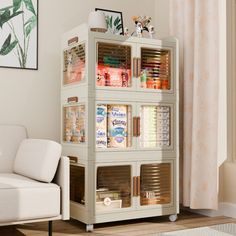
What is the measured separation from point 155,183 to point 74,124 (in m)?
0.82

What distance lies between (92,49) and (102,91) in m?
0.32

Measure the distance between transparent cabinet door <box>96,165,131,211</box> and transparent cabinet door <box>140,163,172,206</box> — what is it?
0.48ft

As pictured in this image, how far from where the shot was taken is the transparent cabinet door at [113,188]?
309cm

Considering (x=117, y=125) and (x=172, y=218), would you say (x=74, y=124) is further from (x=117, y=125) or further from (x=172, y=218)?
(x=172, y=218)

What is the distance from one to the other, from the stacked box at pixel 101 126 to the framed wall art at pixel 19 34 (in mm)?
775

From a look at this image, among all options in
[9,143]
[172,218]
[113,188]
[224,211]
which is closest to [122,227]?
[113,188]

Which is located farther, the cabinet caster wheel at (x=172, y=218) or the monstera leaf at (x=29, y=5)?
the monstera leaf at (x=29, y=5)

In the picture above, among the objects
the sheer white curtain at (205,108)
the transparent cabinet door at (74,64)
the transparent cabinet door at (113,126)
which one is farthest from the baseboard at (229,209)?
the transparent cabinet door at (74,64)

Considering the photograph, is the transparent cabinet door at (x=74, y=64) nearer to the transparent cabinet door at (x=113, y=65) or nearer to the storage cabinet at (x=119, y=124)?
the storage cabinet at (x=119, y=124)

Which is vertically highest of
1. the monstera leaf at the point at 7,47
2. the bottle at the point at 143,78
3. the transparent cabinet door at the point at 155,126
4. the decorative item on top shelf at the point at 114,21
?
the decorative item on top shelf at the point at 114,21

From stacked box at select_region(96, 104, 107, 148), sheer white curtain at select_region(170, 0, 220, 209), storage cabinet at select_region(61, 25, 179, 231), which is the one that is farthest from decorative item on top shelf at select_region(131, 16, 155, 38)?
stacked box at select_region(96, 104, 107, 148)

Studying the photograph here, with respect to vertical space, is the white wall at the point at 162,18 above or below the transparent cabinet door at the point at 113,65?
above

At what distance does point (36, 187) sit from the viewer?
2.52 m

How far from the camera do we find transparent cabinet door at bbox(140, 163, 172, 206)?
3.30 meters
